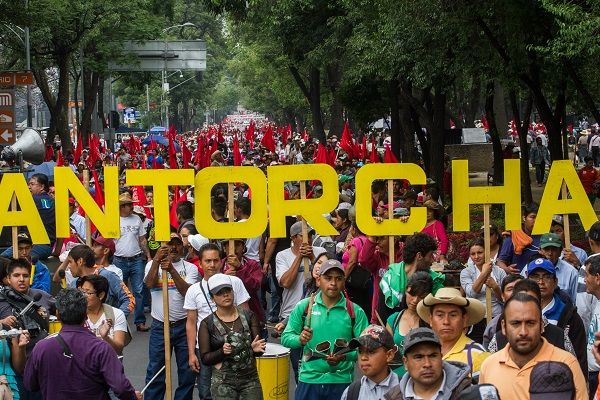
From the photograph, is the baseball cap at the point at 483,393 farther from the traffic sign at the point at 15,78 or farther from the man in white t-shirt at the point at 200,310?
the traffic sign at the point at 15,78

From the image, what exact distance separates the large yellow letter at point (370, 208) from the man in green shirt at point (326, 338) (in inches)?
67.2

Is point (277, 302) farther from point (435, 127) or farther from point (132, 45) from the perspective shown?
point (132, 45)

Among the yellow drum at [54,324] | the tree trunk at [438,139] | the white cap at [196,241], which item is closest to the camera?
the yellow drum at [54,324]

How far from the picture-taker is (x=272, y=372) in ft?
30.6

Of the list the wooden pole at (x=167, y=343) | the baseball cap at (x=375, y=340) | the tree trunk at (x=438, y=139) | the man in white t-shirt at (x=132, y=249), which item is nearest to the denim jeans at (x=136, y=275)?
the man in white t-shirt at (x=132, y=249)

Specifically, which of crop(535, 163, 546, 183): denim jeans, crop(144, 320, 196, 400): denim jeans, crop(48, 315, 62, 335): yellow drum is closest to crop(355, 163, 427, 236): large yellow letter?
crop(144, 320, 196, 400): denim jeans

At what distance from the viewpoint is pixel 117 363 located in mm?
7672

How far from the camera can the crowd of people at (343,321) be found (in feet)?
20.7

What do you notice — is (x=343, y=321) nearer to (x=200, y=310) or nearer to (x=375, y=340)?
(x=200, y=310)

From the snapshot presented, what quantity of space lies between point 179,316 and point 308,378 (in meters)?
2.53

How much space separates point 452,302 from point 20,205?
A: 189 inches

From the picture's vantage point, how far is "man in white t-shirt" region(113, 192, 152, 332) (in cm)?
1548

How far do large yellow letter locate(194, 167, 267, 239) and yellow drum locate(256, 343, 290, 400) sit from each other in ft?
4.57

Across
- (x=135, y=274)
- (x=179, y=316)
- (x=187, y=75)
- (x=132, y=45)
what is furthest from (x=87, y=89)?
(x=187, y=75)
